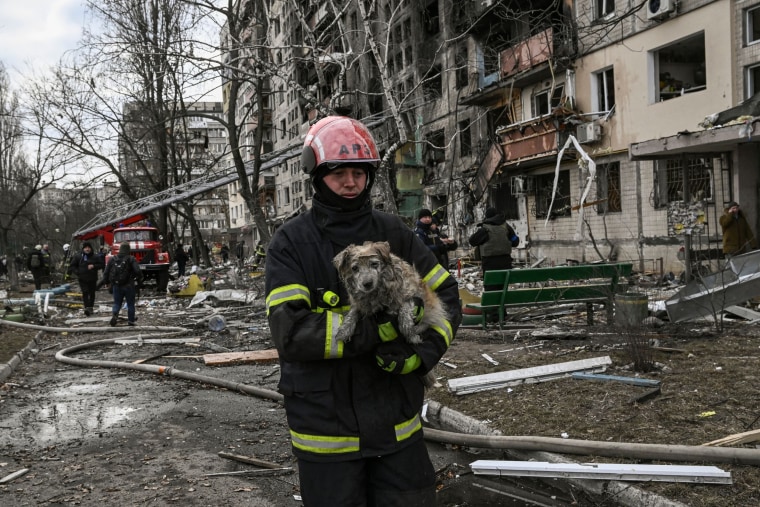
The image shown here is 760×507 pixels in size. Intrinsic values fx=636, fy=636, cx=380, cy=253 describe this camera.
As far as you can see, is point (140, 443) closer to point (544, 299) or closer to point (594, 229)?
point (544, 299)

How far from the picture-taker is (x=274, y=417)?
6625 millimetres

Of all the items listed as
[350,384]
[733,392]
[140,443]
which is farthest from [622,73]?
[350,384]

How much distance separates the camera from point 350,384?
7.85 ft

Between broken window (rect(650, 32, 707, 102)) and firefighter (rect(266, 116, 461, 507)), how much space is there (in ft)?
65.7

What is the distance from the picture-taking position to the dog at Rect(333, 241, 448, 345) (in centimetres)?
231

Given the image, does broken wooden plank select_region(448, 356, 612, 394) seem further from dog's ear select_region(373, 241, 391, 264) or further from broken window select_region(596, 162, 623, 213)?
broken window select_region(596, 162, 623, 213)

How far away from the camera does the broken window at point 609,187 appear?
21531 mm

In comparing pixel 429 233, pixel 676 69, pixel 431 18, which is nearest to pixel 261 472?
pixel 429 233

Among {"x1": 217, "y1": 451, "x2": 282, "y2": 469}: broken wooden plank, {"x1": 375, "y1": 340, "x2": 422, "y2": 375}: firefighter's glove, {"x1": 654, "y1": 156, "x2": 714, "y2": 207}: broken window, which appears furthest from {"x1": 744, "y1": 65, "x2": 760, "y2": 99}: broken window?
{"x1": 375, "y1": 340, "x2": 422, "y2": 375}: firefighter's glove

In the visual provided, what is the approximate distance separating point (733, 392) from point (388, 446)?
15.2 ft

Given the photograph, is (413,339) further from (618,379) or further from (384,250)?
(618,379)

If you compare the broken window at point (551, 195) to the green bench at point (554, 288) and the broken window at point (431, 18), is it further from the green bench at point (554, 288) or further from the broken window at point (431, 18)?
the green bench at point (554, 288)

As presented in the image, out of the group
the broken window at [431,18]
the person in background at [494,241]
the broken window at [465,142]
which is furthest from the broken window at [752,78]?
the broken window at [431,18]

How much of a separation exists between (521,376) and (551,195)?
66.3 feet
